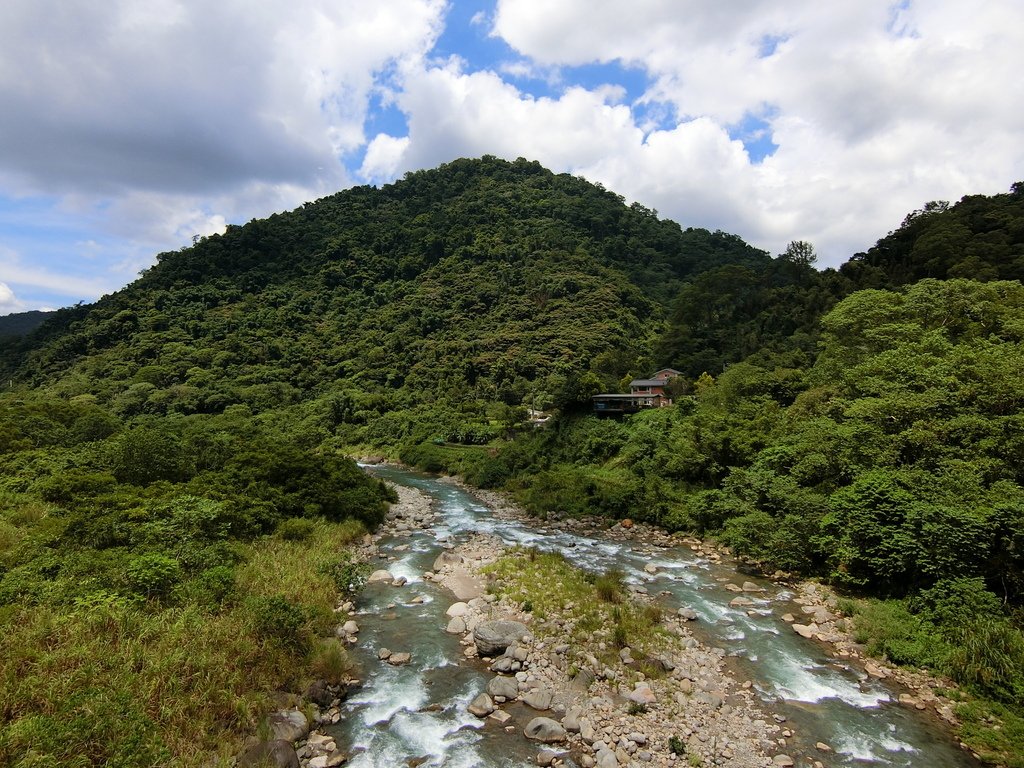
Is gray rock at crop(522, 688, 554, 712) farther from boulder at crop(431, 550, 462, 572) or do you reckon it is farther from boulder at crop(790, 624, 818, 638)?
boulder at crop(431, 550, 462, 572)

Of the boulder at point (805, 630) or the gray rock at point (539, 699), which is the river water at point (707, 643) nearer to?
the boulder at point (805, 630)

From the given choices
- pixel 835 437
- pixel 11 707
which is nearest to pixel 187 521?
pixel 11 707

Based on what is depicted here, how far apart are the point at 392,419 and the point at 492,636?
55.6 m

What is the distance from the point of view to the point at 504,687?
12.0 m

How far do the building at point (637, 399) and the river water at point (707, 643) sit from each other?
26.6 m

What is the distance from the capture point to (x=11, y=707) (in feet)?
27.4

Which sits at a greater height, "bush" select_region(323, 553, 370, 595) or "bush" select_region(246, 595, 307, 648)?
"bush" select_region(246, 595, 307, 648)

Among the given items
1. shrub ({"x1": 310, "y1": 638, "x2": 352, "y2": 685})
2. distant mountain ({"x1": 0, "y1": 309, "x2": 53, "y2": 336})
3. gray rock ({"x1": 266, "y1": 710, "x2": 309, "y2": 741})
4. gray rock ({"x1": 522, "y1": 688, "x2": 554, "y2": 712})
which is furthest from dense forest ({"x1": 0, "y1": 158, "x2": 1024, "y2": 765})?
distant mountain ({"x1": 0, "y1": 309, "x2": 53, "y2": 336})

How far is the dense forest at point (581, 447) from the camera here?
41.4 ft

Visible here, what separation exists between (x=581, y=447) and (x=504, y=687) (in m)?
31.3

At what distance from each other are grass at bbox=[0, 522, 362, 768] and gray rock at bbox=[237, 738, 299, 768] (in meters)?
0.31

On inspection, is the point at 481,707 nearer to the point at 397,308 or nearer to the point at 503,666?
the point at 503,666

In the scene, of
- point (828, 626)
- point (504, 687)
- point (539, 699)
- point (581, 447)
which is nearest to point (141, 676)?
point (504, 687)

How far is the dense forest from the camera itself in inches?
496
